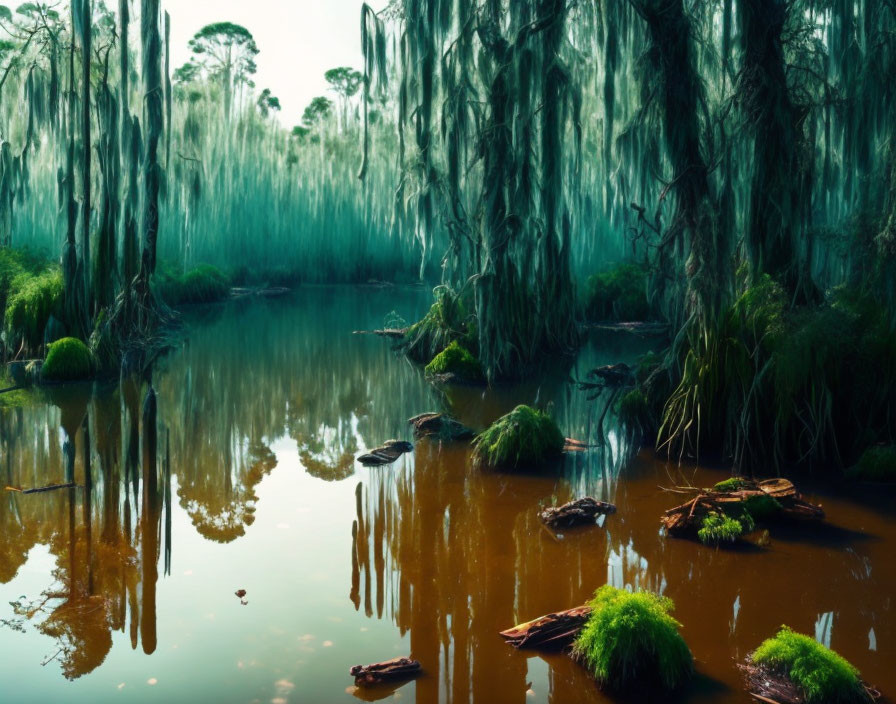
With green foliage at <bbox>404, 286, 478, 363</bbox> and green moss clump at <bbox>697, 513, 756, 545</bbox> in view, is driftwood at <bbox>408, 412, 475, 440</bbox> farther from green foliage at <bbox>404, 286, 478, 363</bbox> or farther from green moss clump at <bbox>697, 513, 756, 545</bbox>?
green foliage at <bbox>404, 286, 478, 363</bbox>

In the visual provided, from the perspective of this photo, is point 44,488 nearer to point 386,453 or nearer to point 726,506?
point 386,453

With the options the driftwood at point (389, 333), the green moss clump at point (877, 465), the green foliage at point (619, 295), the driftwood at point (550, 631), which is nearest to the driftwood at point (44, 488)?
the driftwood at point (550, 631)

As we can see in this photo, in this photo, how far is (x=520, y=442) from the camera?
750 cm

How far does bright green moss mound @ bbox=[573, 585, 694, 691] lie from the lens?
12.5 ft

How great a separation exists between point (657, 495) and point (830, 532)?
1309 millimetres

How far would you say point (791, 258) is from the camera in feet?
26.3

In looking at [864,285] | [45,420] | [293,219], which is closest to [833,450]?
[864,285]

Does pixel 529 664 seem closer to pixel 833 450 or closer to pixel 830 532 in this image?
pixel 830 532

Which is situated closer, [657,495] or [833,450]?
[657,495]

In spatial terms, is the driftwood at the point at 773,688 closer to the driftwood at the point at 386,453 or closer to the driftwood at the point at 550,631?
the driftwood at the point at 550,631

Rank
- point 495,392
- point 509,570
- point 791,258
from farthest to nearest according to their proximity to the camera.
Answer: point 495,392 < point 791,258 < point 509,570

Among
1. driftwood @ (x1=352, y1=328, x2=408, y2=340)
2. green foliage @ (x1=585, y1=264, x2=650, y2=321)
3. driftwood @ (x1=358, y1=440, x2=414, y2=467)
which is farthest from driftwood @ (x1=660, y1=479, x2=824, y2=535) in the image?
green foliage @ (x1=585, y1=264, x2=650, y2=321)

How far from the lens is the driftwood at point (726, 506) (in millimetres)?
5816

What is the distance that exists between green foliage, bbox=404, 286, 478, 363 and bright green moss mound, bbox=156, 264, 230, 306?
1152 centimetres
